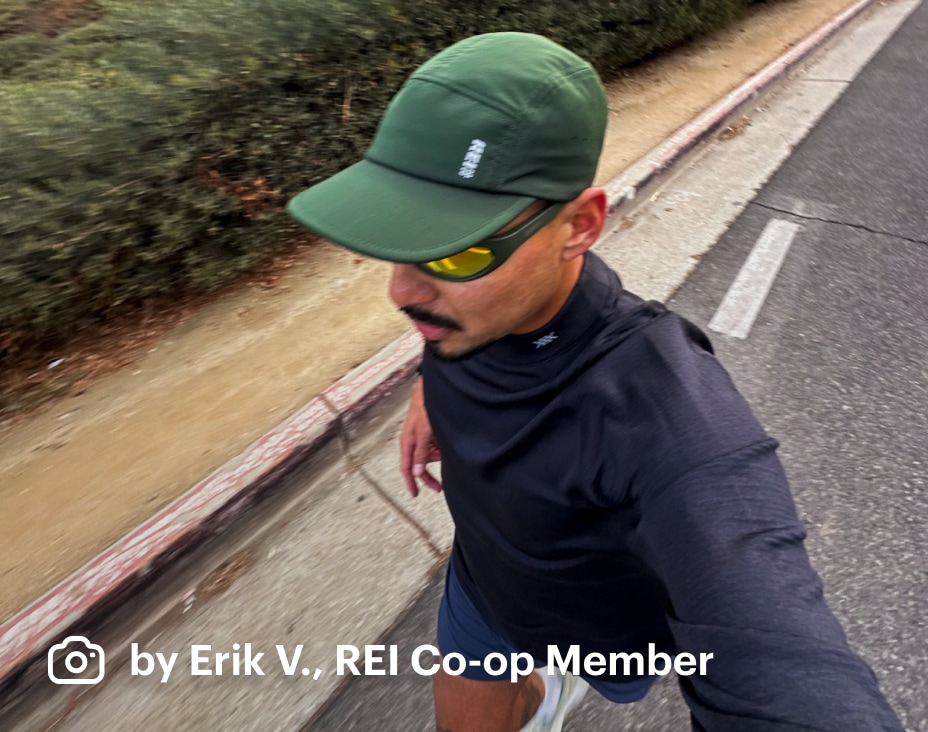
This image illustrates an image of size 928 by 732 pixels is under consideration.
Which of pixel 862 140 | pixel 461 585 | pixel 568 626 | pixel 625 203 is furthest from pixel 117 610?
pixel 862 140

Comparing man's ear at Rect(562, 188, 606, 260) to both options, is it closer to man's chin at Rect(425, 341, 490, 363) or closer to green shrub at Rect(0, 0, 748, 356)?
man's chin at Rect(425, 341, 490, 363)

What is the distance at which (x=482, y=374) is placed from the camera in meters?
1.30

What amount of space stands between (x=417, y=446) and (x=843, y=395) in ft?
8.63

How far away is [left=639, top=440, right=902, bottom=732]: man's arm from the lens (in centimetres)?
89

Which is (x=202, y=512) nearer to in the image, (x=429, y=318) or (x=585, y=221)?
(x=429, y=318)

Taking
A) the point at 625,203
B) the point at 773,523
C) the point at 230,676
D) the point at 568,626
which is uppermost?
the point at 773,523

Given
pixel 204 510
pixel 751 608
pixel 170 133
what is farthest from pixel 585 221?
pixel 170 133

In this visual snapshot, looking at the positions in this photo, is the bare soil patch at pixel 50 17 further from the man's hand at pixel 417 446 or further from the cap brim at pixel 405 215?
the cap brim at pixel 405 215

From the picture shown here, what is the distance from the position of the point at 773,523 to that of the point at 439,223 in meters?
0.74

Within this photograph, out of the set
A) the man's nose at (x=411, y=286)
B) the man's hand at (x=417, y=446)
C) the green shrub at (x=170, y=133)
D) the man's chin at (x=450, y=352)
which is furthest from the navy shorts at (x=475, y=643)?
the green shrub at (x=170, y=133)

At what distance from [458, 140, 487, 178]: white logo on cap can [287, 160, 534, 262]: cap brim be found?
29 mm

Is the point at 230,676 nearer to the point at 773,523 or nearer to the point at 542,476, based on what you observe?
the point at 542,476

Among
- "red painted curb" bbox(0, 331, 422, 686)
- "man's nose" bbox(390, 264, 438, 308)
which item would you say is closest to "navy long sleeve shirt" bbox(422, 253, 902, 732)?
"man's nose" bbox(390, 264, 438, 308)

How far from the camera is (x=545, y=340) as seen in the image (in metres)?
1.21
